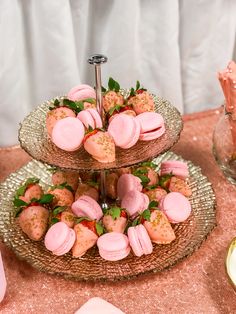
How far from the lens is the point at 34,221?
870 millimetres

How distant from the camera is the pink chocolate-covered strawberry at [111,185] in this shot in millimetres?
958

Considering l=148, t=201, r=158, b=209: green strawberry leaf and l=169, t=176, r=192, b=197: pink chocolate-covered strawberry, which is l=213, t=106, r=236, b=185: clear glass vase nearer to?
l=169, t=176, r=192, b=197: pink chocolate-covered strawberry

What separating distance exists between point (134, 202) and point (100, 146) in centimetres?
17

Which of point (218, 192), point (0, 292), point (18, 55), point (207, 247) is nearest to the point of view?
point (0, 292)

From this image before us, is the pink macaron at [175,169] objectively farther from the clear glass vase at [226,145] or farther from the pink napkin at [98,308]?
the pink napkin at [98,308]

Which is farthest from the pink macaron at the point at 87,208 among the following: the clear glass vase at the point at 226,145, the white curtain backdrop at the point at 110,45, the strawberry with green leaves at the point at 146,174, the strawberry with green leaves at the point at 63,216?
the white curtain backdrop at the point at 110,45

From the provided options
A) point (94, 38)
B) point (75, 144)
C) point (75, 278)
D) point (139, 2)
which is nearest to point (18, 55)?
point (94, 38)

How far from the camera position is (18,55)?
1.18 meters

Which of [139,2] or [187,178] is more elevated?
[139,2]

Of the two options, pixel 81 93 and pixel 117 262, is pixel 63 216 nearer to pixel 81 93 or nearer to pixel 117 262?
pixel 117 262

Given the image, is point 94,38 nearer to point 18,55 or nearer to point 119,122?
point 18,55

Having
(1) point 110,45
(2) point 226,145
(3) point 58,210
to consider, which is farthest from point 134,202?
(1) point 110,45

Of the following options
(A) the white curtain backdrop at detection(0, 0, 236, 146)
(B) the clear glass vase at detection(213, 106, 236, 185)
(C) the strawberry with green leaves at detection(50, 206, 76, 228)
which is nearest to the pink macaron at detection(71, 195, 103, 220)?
(C) the strawberry with green leaves at detection(50, 206, 76, 228)

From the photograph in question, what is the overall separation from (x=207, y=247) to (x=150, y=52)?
0.62 m
